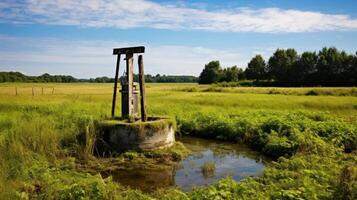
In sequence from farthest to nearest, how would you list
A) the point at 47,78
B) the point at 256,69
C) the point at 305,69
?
the point at 47,78
the point at 256,69
the point at 305,69

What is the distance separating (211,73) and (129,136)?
292 ft

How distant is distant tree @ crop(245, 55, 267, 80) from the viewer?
94.5 m

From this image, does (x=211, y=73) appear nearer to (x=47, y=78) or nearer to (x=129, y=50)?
(x=47, y=78)

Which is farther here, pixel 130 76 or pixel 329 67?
pixel 329 67

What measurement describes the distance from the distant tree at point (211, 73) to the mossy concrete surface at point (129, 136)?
86.9 meters

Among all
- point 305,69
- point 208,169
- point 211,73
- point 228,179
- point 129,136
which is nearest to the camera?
point 228,179

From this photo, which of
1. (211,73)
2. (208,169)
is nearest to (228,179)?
(208,169)

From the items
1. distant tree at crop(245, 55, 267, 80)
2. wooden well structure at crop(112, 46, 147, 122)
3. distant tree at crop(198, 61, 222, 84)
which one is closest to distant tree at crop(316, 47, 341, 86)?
distant tree at crop(245, 55, 267, 80)

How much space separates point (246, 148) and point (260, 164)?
2.87 m

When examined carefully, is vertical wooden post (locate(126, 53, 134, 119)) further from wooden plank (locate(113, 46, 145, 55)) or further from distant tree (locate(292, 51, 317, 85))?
distant tree (locate(292, 51, 317, 85))

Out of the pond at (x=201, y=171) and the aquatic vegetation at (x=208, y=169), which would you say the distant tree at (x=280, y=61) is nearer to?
the pond at (x=201, y=171)

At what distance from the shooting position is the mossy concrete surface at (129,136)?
1366 centimetres

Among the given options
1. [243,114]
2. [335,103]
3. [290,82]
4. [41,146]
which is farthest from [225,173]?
[290,82]

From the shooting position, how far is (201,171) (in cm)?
1199
